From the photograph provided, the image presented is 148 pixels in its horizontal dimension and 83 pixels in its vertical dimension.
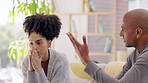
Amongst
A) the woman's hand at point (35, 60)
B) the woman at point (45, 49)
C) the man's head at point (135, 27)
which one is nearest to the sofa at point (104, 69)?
the woman at point (45, 49)

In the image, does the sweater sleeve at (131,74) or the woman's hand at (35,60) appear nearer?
the sweater sleeve at (131,74)

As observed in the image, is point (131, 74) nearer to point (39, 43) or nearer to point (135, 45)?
point (135, 45)

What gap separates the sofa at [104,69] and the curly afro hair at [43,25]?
0.49 meters

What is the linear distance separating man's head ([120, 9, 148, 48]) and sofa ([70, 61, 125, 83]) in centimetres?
76

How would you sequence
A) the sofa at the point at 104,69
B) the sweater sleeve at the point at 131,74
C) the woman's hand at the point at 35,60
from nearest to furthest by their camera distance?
1. the sweater sleeve at the point at 131,74
2. the woman's hand at the point at 35,60
3. the sofa at the point at 104,69

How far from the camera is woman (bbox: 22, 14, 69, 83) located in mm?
1896

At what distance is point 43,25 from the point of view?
1.97 metres

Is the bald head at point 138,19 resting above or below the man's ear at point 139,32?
above

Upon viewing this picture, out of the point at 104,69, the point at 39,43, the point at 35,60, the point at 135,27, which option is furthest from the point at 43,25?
the point at 135,27

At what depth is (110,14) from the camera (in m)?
3.59

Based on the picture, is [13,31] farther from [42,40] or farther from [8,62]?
[42,40]

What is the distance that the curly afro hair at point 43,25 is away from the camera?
1948 millimetres

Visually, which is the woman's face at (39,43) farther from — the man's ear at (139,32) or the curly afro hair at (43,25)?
the man's ear at (139,32)

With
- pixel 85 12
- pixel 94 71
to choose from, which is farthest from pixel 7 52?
pixel 94 71
